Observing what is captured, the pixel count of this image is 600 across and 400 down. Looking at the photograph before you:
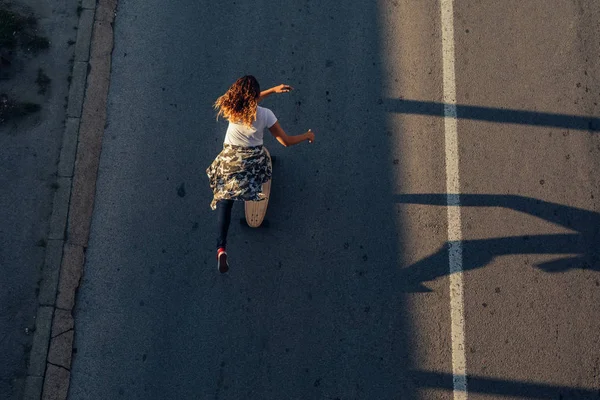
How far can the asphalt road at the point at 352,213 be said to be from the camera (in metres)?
5.90

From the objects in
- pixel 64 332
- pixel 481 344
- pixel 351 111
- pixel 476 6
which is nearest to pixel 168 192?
pixel 64 332

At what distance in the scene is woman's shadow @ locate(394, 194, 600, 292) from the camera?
6172mm

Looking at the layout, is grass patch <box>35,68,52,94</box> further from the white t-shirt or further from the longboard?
the longboard

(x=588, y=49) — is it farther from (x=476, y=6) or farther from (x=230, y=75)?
(x=230, y=75)

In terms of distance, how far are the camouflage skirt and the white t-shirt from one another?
61 millimetres

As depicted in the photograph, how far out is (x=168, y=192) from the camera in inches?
252

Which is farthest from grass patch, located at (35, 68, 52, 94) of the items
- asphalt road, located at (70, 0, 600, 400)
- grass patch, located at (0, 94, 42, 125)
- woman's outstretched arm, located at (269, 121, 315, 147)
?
woman's outstretched arm, located at (269, 121, 315, 147)

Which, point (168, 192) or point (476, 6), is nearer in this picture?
point (168, 192)

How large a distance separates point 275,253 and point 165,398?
1.89m

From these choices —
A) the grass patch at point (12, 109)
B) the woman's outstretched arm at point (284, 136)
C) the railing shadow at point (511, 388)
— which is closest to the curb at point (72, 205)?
the grass patch at point (12, 109)

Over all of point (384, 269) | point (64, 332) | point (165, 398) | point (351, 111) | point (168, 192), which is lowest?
point (165, 398)

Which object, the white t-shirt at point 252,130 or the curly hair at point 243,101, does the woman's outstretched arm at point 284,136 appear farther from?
the curly hair at point 243,101

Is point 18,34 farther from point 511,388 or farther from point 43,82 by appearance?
point 511,388

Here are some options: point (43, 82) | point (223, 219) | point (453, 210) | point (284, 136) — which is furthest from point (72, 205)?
point (453, 210)
